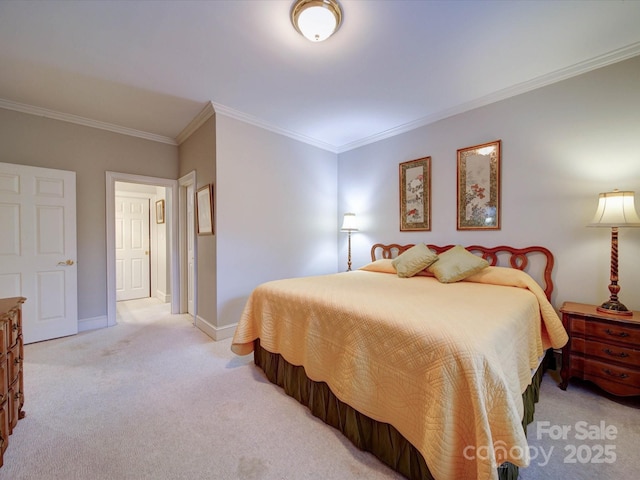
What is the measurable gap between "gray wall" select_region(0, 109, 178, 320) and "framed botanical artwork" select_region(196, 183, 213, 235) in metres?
1.14

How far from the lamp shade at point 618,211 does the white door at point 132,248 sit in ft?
21.4

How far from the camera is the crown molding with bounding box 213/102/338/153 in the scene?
9.86 feet

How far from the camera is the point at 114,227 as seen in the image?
3523 millimetres

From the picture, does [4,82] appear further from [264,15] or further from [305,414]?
[305,414]

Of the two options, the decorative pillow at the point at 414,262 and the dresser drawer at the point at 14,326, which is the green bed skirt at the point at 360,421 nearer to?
the decorative pillow at the point at 414,262

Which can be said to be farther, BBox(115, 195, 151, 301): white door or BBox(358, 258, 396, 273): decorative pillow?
BBox(115, 195, 151, 301): white door

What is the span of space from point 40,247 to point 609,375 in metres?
5.49

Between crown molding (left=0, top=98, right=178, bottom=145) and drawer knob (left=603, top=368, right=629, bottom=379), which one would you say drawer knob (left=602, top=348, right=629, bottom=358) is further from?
crown molding (left=0, top=98, right=178, bottom=145)

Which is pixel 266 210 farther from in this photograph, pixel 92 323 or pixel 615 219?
pixel 615 219

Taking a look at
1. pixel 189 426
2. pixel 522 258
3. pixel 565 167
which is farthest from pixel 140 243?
pixel 565 167

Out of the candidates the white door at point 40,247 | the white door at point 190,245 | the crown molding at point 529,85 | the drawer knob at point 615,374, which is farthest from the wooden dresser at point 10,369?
the crown molding at point 529,85

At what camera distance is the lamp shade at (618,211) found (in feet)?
6.22

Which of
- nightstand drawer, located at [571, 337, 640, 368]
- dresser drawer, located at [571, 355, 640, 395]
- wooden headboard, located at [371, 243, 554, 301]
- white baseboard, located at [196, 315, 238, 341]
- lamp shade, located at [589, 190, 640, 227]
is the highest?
lamp shade, located at [589, 190, 640, 227]

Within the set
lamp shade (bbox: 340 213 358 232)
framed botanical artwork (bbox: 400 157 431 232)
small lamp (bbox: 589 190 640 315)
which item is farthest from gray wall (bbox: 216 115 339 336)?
small lamp (bbox: 589 190 640 315)
